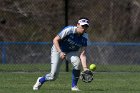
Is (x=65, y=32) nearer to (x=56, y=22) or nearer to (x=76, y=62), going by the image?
(x=76, y=62)

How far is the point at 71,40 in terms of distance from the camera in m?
14.2

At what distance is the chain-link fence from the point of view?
2795cm

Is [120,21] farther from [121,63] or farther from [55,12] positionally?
[121,63]

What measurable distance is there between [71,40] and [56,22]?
17.7m

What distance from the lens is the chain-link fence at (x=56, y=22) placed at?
2795 centimetres

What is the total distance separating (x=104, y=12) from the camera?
31031 mm

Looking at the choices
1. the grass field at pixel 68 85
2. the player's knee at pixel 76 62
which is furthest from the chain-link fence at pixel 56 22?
the player's knee at pixel 76 62

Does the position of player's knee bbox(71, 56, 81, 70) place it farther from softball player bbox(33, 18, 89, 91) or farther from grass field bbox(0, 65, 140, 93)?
grass field bbox(0, 65, 140, 93)

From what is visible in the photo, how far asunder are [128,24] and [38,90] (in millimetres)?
19433

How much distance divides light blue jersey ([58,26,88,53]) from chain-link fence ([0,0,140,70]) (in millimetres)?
13143

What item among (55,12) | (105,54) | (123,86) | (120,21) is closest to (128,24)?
(120,21)

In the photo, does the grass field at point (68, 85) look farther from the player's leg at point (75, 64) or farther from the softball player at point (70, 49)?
the softball player at point (70, 49)

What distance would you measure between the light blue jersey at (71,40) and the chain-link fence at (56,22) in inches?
517

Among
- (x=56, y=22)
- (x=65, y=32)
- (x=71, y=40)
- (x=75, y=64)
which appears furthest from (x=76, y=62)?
(x=56, y=22)
